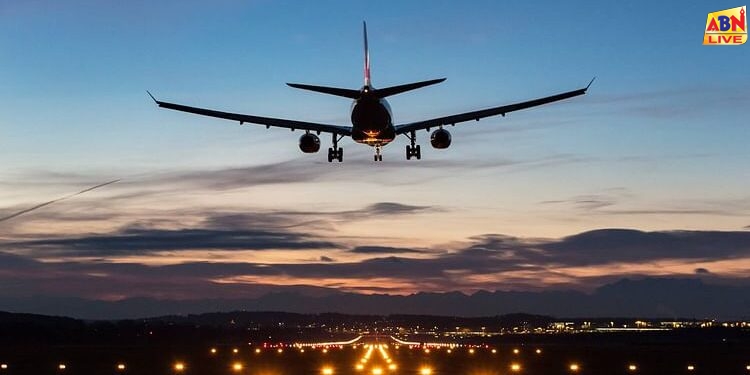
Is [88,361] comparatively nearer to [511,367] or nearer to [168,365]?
[168,365]

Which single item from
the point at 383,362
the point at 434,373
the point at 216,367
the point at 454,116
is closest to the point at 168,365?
the point at 216,367

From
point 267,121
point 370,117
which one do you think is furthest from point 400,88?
point 267,121

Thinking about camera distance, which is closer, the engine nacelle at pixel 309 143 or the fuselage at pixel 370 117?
the fuselage at pixel 370 117

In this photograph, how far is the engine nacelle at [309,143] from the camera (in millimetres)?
74438

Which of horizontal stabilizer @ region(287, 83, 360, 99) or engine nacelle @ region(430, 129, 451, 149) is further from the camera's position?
engine nacelle @ region(430, 129, 451, 149)

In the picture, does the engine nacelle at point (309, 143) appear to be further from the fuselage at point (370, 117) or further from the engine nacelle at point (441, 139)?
the engine nacelle at point (441, 139)

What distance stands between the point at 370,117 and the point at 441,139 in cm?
693

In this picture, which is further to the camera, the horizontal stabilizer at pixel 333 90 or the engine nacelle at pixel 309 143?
the engine nacelle at pixel 309 143

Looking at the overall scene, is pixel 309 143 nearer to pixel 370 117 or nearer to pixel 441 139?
pixel 370 117

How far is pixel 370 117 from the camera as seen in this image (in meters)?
70.4

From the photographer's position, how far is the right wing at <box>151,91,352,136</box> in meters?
77.2

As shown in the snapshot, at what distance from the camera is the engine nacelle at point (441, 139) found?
244 feet

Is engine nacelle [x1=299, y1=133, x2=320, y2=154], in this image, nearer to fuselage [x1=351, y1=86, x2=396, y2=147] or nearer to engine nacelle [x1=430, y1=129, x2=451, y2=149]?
fuselage [x1=351, y1=86, x2=396, y2=147]

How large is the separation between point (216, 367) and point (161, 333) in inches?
4814
